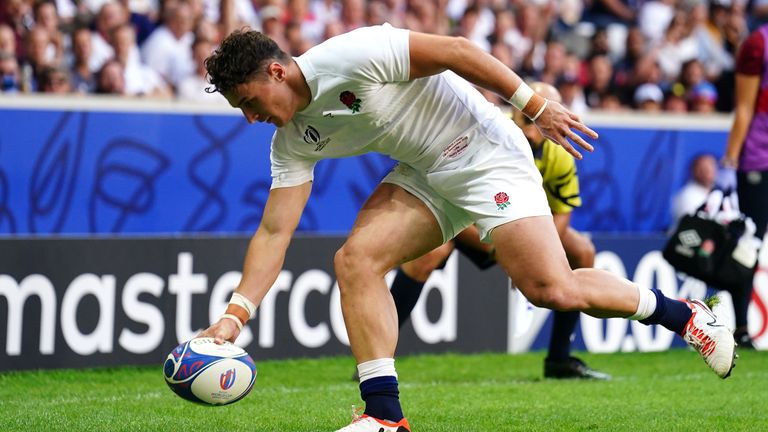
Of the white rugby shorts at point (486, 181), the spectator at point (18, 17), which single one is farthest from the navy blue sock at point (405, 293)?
the spectator at point (18, 17)

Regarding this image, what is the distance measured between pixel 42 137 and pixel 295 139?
17.7 ft

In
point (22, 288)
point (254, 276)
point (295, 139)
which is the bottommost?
point (22, 288)

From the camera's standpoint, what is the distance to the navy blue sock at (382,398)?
17.3ft

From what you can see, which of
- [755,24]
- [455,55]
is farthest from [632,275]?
[755,24]

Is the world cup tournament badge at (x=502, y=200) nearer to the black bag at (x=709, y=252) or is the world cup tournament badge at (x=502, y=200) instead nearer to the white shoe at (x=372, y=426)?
the white shoe at (x=372, y=426)

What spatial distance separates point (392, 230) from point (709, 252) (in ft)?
13.8

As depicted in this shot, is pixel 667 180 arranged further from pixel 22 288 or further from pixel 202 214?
pixel 22 288

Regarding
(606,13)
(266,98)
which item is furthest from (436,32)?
(266,98)

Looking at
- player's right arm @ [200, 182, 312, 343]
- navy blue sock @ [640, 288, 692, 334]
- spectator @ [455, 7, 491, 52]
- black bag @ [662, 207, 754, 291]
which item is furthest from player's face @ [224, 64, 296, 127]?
spectator @ [455, 7, 491, 52]

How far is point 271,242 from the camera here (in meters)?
5.52

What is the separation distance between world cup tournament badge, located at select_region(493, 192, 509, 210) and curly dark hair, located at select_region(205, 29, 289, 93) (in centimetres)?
110

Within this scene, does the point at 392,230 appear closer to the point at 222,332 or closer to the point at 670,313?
the point at 222,332

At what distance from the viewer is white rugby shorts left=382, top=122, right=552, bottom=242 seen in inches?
212

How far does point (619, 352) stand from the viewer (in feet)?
31.9
